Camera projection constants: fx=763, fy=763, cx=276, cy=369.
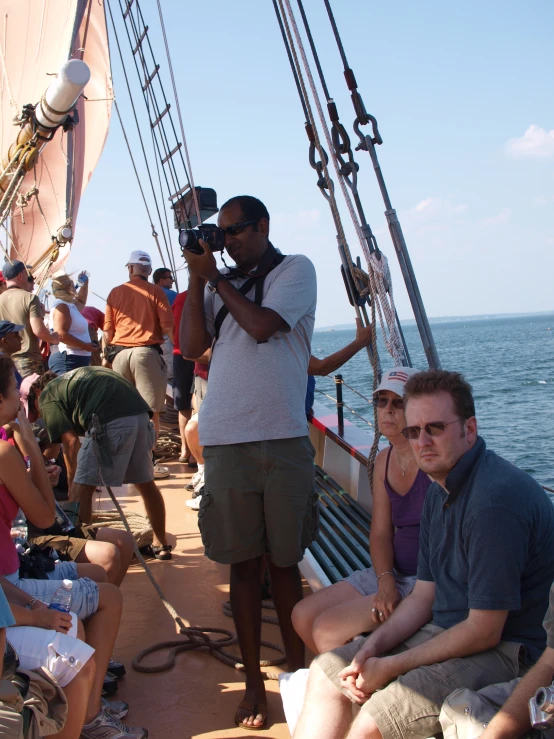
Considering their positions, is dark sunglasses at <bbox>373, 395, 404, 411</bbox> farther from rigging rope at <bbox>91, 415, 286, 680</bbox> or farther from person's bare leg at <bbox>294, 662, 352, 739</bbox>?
rigging rope at <bbox>91, 415, 286, 680</bbox>

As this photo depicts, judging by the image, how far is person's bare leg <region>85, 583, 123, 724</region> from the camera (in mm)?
2295

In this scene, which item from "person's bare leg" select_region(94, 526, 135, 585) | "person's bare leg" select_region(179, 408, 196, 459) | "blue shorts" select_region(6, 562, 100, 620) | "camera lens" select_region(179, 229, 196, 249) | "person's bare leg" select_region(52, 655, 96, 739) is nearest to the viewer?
"person's bare leg" select_region(52, 655, 96, 739)

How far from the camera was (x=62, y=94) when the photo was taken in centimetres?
640

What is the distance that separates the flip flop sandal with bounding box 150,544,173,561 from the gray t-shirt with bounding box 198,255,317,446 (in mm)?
1701

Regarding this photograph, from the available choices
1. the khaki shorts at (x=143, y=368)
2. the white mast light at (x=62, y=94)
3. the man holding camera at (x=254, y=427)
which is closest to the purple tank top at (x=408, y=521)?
the man holding camera at (x=254, y=427)

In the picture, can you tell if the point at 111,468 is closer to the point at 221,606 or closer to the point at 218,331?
the point at 221,606

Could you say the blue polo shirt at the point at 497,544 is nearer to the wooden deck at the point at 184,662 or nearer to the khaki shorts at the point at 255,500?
the khaki shorts at the point at 255,500

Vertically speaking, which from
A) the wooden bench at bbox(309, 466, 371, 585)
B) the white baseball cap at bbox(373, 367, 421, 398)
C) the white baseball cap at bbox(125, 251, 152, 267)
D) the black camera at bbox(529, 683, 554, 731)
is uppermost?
the white baseball cap at bbox(125, 251, 152, 267)

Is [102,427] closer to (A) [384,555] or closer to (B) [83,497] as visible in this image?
(B) [83,497]

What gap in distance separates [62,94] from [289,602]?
5237 millimetres

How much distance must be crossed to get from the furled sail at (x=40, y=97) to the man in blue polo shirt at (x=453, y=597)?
20.1ft

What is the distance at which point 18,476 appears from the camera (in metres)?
2.35

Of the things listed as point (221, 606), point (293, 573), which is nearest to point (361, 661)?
point (293, 573)

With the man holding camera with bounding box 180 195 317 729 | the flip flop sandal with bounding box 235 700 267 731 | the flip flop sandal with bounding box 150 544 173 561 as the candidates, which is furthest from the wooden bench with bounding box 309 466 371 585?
the flip flop sandal with bounding box 150 544 173 561
